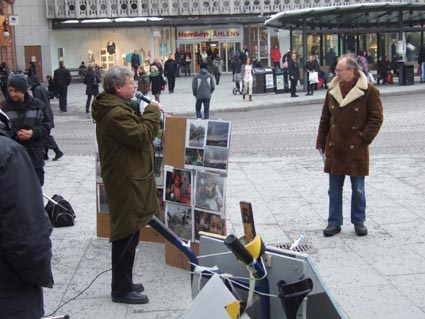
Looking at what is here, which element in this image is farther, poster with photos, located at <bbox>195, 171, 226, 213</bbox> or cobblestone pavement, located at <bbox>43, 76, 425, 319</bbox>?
poster with photos, located at <bbox>195, 171, 226, 213</bbox>

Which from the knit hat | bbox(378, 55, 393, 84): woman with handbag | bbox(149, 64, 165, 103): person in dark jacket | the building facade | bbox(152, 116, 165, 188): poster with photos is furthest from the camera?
the building facade

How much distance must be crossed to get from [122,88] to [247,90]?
21.4 m

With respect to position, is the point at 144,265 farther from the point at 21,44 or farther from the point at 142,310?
the point at 21,44

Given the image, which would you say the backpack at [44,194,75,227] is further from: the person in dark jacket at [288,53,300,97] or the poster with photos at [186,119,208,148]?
the person in dark jacket at [288,53,300,97]

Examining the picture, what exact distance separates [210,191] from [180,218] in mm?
552

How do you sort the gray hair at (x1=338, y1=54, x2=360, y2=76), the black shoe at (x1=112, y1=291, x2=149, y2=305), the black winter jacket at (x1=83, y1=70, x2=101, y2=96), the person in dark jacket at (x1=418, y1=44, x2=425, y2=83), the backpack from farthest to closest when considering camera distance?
1. the person in dark jacket at (x1=418, y1=44, x2=425, y2=83)
2. the black winter jacket at (x1=83, y1=70, x2=101, y2=96)
3. the backpack
4. the gray hair at (x1=338, y1=54, x2=360, y2=76)
5. the black shoe at (x1=112, y1=291, x2=149, y2=305)

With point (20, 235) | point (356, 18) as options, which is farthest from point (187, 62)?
point (20, 235)

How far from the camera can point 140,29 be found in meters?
46.5

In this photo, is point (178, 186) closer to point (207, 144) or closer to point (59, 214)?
point (207, 144)

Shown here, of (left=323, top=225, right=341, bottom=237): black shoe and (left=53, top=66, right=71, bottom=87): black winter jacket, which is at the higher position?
(left=53, top=66, right=71, bottom=87): black winter jacket

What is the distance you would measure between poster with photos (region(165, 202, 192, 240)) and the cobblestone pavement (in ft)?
1.15

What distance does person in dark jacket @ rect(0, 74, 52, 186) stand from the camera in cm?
694

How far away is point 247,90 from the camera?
2633 cm

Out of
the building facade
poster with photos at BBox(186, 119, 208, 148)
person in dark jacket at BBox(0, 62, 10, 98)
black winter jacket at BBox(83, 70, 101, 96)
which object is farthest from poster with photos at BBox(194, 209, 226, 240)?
the building facade
